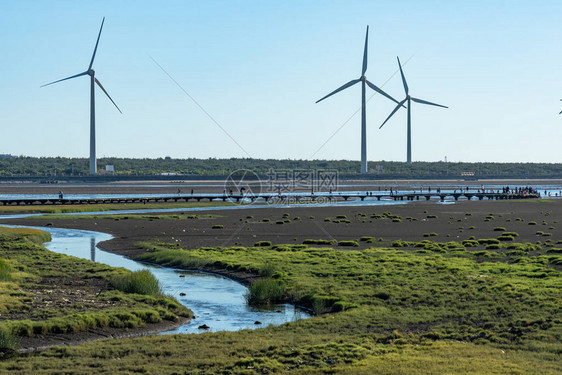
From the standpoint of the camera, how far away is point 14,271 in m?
35.9

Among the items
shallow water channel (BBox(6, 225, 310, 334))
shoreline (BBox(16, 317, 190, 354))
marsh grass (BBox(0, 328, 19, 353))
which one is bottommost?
shallow water channel (BBox(6, 225, 310, 334))

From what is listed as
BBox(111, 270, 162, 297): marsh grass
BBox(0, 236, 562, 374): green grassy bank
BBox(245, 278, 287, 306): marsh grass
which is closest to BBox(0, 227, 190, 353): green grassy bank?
BBox(111, 270, 162, 297): marsh grass

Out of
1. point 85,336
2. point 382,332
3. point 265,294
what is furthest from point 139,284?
point 382,332

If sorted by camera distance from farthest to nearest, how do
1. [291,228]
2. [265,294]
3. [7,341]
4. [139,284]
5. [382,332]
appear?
[291,228], [139,284], [265,294], [382,332], [7,341]

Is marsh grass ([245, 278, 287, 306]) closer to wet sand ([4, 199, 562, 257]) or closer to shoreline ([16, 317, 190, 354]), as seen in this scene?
shoreline ([16, 317, 190, 354])

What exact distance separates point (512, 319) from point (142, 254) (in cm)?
2859

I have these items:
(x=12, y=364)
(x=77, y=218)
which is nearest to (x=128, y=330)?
(x=12, y=364)

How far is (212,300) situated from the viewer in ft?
105

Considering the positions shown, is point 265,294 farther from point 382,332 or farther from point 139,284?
point 382,332

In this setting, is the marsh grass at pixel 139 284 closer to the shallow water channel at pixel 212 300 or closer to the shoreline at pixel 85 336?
the shallow water channel at pixel 212 300

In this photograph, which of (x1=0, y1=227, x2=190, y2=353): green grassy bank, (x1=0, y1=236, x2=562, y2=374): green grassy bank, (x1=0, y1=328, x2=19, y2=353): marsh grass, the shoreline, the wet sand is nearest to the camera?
(x1=0, y1=236, x2=562, y2=374): green grassy bank

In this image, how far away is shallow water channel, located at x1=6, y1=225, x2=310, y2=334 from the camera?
88.8 ft

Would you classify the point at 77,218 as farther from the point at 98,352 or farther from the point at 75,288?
the point at 98,352

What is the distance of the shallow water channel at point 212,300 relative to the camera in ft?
88.8
